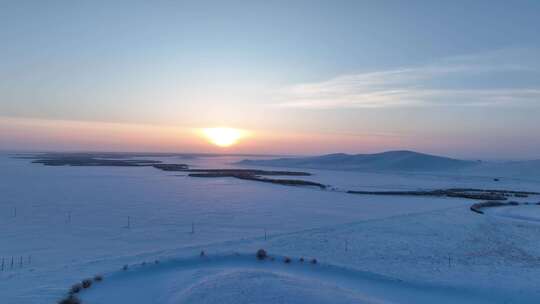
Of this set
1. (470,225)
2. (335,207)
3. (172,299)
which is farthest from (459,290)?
(335,207)

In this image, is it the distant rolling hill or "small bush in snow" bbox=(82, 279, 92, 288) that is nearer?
"small bush in snow" bbox=(82, 279, 92, 288)

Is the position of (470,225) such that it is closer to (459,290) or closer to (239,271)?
(459,290)

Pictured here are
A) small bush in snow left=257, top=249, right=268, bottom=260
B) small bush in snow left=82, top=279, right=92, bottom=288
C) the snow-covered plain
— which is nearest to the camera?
the snow-covered plain

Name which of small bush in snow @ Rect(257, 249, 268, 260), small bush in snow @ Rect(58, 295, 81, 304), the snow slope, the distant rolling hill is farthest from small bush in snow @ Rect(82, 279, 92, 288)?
the distant rolling hill

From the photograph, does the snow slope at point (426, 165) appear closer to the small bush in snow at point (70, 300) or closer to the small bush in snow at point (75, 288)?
the small bush in snow at point (75, 288)

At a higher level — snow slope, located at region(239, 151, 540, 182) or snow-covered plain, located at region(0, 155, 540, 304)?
snow slope, located at region(239, 151, 540, 182)

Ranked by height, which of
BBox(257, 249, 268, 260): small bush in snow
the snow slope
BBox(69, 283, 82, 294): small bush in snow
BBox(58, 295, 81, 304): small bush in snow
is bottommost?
BBox(58, 295, 81, 304): small bush in snow

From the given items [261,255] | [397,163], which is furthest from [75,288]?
[397,163]

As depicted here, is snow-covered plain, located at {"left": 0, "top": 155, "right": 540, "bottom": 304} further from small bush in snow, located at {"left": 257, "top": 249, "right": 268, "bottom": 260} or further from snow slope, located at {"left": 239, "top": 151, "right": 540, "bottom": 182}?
snow slope, located at {"left": 239, "top": 151, "right": 540, "bottom": 182}

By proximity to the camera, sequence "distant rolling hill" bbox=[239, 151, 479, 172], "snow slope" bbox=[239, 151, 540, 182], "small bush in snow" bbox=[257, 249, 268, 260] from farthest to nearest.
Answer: "distant rolling hill" bbox=[239, 151, 479, 172]
"snow slope" bbox=[239, 151, 540, 182]
"small bush in snow" bbox=[257, 249, 268, 260]
